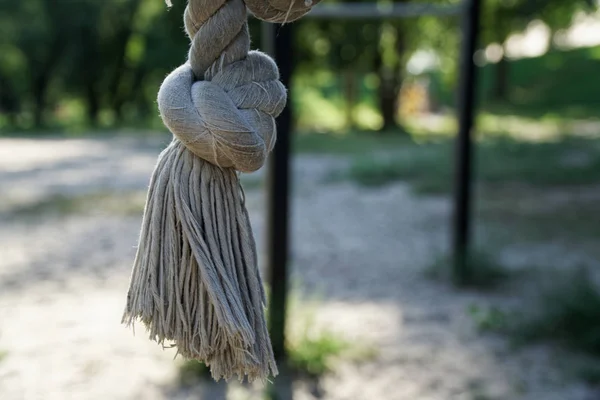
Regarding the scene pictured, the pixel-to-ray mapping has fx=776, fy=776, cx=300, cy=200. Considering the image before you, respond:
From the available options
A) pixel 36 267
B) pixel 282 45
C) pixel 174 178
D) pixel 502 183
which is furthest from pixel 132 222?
pixel 174 178

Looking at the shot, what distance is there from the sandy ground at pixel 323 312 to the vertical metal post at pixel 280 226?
229 mm

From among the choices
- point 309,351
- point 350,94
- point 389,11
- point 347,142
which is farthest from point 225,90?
point 350,94

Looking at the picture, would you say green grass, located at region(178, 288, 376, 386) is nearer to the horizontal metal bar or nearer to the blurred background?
the blurred background

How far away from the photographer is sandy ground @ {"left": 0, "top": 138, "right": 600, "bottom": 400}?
3.54 m

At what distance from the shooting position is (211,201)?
3.33ft

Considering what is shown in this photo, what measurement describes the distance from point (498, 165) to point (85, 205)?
6.44 meters

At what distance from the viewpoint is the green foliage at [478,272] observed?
5305mm

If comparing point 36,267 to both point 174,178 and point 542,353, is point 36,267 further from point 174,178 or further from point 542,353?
point 174,178

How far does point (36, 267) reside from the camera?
18.1 ft

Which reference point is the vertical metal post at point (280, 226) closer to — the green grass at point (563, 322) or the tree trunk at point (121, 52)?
the green grass at point (563, 322)

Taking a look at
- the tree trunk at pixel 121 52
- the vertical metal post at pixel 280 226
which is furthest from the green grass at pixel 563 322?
the tree trunk at pixel 121 52

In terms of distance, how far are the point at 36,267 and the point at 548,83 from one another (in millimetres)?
24010

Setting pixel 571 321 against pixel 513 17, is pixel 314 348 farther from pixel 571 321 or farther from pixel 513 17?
pixel 513 17

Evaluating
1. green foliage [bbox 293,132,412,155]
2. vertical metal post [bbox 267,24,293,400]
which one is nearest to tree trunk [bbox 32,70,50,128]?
green foliage [bbox 293,132,412,155]
